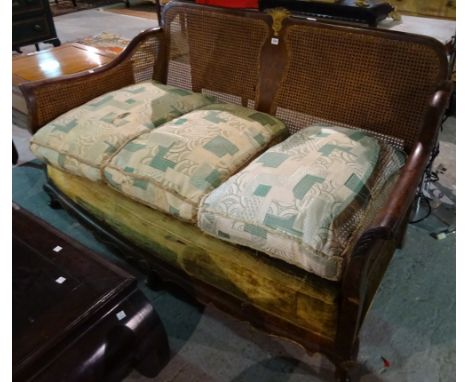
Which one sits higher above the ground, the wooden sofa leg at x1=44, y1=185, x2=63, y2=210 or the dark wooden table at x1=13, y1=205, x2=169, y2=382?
the dark wooden table at x1=13, y1=205, x2=169, y2=382

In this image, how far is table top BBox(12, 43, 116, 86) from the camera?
267 centimetres

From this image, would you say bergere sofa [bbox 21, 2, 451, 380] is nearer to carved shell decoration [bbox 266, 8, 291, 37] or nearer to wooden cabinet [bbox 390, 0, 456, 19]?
carved shell decoration [bbox 266, 8, 291, 37]

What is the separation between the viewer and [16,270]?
113 cm

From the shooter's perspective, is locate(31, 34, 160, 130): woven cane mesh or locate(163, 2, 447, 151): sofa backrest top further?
locate(31, 34, 160, 130): woven cane mesh

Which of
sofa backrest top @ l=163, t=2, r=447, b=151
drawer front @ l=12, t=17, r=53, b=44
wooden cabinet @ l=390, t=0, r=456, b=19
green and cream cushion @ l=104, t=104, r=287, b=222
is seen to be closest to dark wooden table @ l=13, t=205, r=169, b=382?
green and cream cushion @ l=104, t=104, r=287, b=222

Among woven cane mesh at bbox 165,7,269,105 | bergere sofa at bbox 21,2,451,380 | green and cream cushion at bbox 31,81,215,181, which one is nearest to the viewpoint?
bergere sofa at bbox 21,2,451,380

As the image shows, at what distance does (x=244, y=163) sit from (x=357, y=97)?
489mm

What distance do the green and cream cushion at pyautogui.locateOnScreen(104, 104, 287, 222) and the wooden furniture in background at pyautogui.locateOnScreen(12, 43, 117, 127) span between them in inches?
60.4

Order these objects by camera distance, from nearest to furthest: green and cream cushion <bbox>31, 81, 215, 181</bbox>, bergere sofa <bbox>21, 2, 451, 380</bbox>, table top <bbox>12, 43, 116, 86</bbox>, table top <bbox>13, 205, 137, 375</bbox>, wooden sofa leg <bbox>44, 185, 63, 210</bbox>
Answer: table top <bbox>13, 205, 137, 375</bbox> → bergere sofa <bbox>21, 2, 451, 380</bbox> → green and cream cushion <bbox>31, 81, 215, 181</bbox> → wooden sofa leg <bbox>44, 185, 63, 210</bbox> → table top <bbox>12, 43, 116, 86</bbox>

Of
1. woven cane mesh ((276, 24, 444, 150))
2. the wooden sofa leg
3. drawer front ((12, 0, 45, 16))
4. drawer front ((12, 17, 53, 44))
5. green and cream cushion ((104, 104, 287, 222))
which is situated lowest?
the wooden sofa leg

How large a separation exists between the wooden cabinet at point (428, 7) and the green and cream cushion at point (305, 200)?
8.20 feet

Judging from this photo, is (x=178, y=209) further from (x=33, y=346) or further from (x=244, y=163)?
(x=33, y=346)
